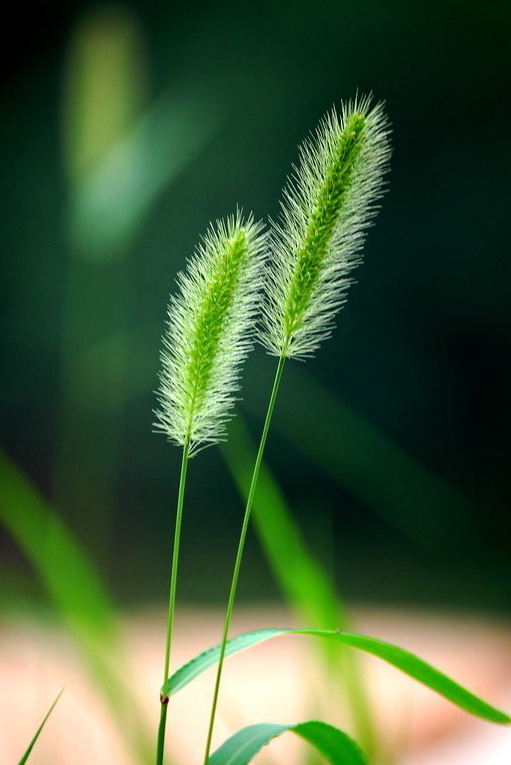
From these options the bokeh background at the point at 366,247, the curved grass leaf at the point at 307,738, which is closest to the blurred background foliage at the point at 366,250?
the bokeh background at the point at 366,247

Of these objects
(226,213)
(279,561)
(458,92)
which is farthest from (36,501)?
(458,92)

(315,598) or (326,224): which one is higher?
(326,224)

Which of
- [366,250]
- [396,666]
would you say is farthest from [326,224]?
[366,250]

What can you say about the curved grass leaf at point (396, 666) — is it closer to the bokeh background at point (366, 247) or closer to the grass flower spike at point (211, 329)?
the grass flower spike at point (211, 329)

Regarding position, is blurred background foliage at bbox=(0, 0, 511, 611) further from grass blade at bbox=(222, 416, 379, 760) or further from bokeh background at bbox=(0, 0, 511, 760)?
grass blade at bbox=(222, 416, 379, 760)

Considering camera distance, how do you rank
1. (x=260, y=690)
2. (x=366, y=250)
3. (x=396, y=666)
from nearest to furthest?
(x=396, y=666) → (x=260, y=690) → (x=366, y=250)

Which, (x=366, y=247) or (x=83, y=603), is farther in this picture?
(x=366, y=247)

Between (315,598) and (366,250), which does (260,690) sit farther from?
(315,598)

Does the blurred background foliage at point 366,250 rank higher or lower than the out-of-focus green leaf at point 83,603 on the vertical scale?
higher
